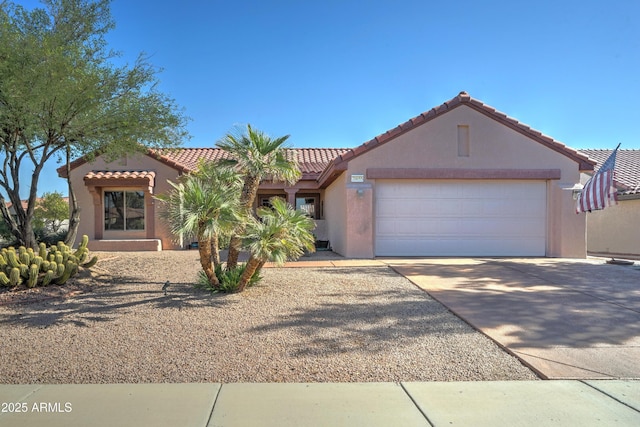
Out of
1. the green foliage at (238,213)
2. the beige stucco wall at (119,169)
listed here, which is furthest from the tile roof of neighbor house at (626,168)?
the beige stucco wall at (119,169)

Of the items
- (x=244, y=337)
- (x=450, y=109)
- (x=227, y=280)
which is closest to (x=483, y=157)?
(x=450, y=109)

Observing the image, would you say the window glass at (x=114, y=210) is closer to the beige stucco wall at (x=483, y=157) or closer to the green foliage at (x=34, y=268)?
the green foliage at (x=34, y=268)

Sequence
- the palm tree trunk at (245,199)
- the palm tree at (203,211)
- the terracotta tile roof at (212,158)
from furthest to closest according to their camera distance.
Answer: the terracotta tile roof at (212,158) < the palm tree trunk at (245,199) < the palm tree at (203,211)

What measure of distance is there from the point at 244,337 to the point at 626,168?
2140 centimetres

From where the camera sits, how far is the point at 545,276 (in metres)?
9.86

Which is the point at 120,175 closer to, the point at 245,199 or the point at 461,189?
the point at 245,199


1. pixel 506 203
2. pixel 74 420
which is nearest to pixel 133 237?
pixel 506 203

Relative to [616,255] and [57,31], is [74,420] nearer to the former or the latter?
[57,31]

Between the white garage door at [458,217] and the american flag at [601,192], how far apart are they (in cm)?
162

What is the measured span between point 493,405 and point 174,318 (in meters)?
4.46

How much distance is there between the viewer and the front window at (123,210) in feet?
57.5

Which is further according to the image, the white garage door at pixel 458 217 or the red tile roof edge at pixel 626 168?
the red tile roof edge at pixel 626 168

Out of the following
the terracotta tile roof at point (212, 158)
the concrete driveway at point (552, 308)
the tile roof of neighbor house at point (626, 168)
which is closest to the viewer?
the concrete driveway at point (552, 308)

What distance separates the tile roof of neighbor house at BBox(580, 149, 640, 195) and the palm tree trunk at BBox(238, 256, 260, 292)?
15.1m
